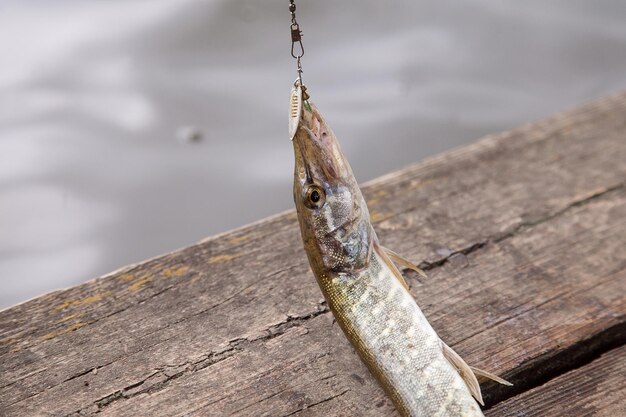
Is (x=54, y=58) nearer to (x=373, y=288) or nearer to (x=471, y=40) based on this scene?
(x=471, y=40)

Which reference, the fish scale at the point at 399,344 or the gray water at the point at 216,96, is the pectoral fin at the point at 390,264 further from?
the gray water at the point at 216,96

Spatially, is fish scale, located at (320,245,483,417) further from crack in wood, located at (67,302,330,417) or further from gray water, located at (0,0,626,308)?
gray water, located at (0,0,626,308)

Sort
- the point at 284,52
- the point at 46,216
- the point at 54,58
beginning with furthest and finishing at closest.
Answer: the point at 284,52
the point at 54,58
the point at 46,216

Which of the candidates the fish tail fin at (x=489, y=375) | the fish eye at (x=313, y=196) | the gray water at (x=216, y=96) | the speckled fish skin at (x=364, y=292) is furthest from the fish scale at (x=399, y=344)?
the gray water at (x=216, y=96)

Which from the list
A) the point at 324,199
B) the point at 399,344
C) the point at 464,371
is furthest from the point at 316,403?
the point at 324,199

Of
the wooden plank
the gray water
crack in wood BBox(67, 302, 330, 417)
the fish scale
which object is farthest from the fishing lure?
the gray water

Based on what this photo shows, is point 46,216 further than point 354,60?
No

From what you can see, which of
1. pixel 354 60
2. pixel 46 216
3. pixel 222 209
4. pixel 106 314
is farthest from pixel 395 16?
pixel 106 314

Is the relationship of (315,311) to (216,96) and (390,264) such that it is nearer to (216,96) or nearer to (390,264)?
(390,264)
